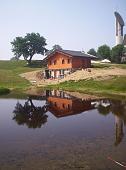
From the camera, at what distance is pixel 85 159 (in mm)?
14938

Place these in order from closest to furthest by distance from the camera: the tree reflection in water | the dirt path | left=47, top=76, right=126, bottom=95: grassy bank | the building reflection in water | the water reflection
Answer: the tree reflection in water
the water reflection
the building reflection in water
left=47, top=76, right=126, bottom=95: grassy bank
the dirt path

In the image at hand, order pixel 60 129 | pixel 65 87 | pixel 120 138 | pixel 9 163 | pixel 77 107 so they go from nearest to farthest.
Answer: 1. pixel 9 163
2. pixel 120 138
3. pixel 60 129
4. pixel 77 107
5. pixel 65 87

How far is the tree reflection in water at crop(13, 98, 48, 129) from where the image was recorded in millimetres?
25016

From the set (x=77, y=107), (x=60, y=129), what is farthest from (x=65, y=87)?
(x=60, y=129)

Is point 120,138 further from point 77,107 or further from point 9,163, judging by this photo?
point 77,107

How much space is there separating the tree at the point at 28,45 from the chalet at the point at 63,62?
34.8 m

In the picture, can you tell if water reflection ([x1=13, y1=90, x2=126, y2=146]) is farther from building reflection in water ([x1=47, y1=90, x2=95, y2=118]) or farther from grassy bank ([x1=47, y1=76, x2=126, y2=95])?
grassy bank ([x1=47, y1=76, x2=126, y2=95])

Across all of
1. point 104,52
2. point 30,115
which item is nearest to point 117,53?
A: point 104,52

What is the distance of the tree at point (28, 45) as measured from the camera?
4350 inches

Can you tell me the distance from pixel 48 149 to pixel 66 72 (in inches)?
2193

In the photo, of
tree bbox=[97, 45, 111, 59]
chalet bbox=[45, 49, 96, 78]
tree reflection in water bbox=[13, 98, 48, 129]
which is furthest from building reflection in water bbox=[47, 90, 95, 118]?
tree bbox=[97, 45, 111, 59]

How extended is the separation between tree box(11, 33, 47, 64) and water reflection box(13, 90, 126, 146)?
73.8m

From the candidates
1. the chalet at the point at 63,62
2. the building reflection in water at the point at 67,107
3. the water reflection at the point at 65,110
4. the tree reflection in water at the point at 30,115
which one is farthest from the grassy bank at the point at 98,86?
the tree reflection in water at the point at 30,115

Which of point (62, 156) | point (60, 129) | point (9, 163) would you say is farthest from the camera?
point (60, 129)
